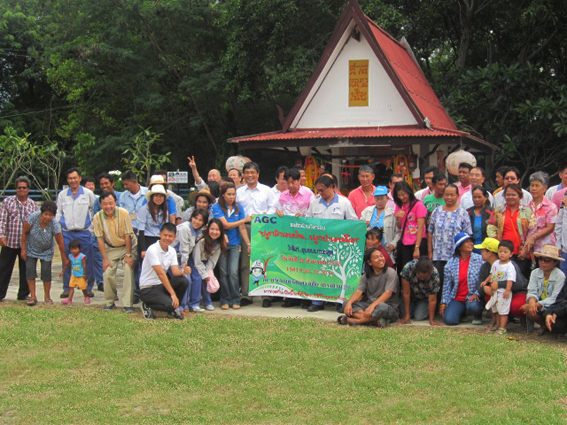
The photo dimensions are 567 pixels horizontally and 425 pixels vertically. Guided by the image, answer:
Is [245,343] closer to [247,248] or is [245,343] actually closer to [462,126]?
[247,248]

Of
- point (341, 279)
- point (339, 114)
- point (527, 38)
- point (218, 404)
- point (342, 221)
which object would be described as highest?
point (527, 38)

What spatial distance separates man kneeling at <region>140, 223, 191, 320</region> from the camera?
863cm

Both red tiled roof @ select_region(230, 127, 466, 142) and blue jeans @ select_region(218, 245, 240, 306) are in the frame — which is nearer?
blue jeans @ select_region(218, 245, 240, 306)

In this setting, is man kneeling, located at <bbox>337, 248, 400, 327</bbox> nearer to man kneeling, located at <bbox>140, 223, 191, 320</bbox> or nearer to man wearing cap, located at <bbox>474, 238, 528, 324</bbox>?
man wearing cap, located at <bbox>474, 238, 528, 324</bbox>

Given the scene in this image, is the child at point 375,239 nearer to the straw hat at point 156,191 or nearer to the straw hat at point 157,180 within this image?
the straw hat at point 156,191

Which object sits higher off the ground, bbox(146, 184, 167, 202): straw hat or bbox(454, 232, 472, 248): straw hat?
bbox(146, 184, 167, 202): straw hat

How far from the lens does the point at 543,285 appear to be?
770 centimetres

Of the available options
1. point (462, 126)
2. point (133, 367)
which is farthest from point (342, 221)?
point (462, 126)

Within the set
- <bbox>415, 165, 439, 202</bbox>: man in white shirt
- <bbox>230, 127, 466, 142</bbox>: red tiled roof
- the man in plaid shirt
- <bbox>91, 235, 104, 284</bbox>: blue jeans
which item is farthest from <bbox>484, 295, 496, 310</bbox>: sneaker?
<bbox>230, 127, 466, 142</bbox>: red tiled roof

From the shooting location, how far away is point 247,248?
32.4ft

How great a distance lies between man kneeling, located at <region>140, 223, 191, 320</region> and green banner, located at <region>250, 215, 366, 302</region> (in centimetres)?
133

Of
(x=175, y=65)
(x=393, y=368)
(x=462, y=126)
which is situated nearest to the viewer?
(x=393, y=368)

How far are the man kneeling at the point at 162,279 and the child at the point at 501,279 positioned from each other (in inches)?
151

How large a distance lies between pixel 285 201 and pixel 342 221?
1.00 m
